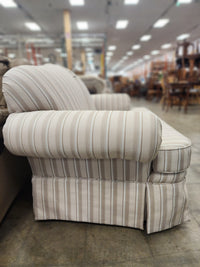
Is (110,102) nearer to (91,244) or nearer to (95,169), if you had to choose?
(95,169)

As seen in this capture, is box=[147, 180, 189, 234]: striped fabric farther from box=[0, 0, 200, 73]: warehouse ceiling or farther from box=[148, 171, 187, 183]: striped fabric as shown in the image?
box=[0, 0, 200, 73]: warehouse ceiling

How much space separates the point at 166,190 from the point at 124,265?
1.09 feet

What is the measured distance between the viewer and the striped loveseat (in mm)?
562

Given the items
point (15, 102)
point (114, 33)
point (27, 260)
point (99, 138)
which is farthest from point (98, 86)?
point (114, 33)

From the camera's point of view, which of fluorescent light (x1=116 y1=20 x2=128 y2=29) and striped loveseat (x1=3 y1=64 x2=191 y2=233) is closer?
striped loveseat (x1=3 y1=64 x2=191 y2=233)

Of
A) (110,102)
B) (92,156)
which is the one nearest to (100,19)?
(110,102)

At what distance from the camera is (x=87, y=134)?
1.87 feet

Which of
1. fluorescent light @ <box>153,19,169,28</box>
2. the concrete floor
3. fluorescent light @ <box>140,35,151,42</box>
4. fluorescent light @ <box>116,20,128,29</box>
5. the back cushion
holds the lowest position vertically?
the concrete floor

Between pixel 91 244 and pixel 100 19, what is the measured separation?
259 inches

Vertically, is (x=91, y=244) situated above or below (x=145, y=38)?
below

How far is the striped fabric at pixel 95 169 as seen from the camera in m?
0.68

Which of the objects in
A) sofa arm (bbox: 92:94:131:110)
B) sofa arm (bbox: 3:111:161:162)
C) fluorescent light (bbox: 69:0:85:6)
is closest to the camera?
sofa arm (bbox: 3:111:161:162)

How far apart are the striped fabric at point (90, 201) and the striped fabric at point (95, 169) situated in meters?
0.03

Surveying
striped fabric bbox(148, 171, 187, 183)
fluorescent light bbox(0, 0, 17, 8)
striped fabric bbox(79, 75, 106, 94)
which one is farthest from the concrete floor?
fluorescent light bbox(0, 0, 17, 8)
